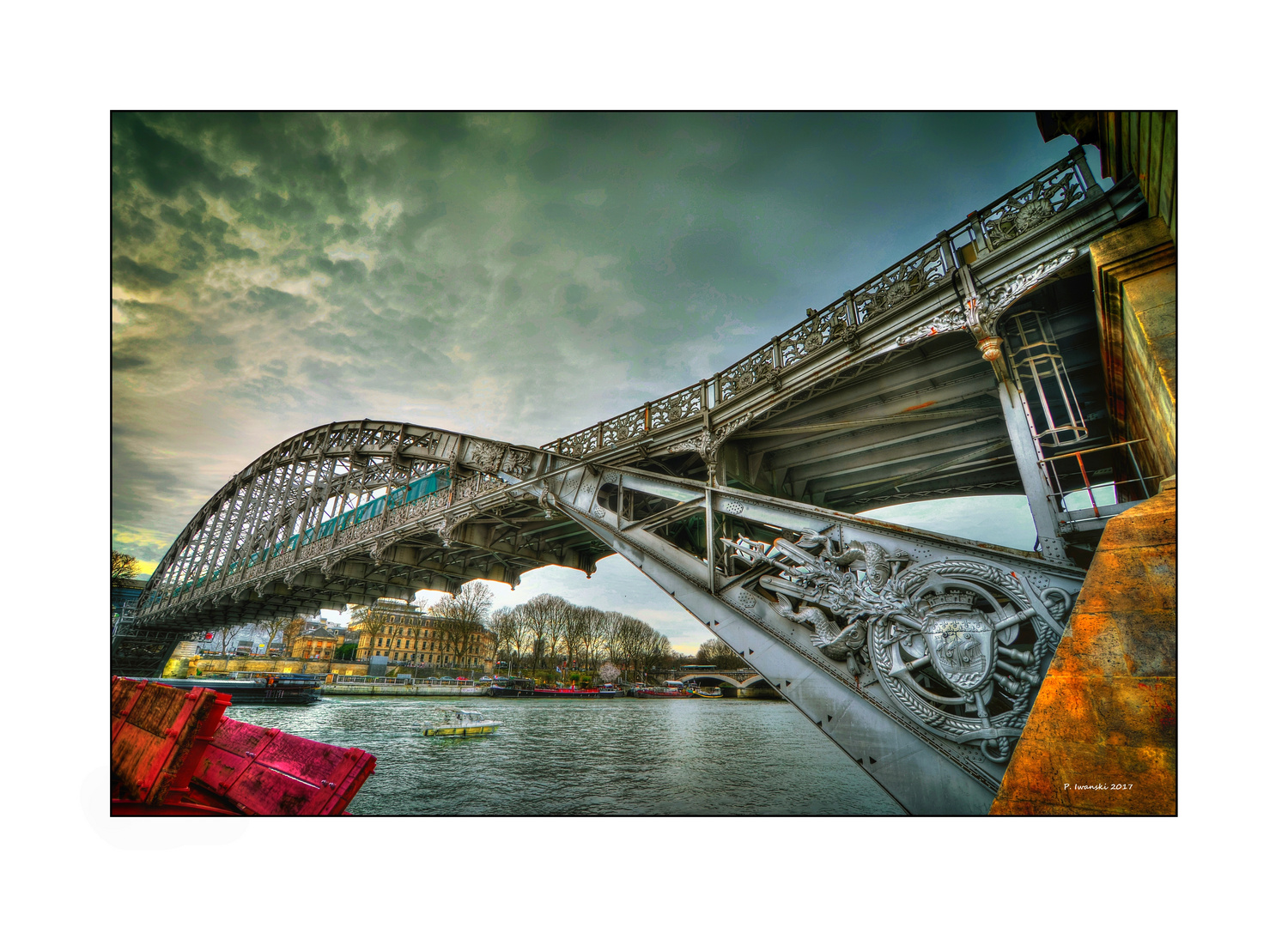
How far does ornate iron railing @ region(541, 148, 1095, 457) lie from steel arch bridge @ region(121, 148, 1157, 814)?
0.02m

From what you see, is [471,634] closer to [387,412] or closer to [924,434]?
[387,412]

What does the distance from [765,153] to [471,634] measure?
47.4 feet

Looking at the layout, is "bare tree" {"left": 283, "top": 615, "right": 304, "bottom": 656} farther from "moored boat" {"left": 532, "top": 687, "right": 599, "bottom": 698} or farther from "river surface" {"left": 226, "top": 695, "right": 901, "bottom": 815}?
"moored boat" {"left": 532, "top": 687, "right": 599, "bottom": 698}

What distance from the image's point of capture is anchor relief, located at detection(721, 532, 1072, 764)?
13.9 ft

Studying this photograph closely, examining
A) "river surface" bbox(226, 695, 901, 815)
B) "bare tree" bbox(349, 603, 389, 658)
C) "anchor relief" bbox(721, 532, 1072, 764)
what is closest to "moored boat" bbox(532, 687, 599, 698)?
"river surface" bbox(226, 695, 901, 815)

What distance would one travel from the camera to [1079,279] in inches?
192

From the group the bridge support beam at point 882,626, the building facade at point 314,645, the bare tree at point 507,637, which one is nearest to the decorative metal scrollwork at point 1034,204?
the bridge support beam at point 882,626

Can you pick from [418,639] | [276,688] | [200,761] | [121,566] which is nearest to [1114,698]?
[200,761]

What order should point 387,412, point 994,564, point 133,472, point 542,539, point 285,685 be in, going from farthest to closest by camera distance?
point 285,685 < point 542,539 < point 387,412 < point 133,472 < point 994,564

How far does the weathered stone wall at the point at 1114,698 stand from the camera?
12.2ft

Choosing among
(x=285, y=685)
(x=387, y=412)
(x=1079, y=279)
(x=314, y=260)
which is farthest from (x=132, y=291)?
(x=285, y=685)

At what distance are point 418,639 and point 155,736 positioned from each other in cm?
1086

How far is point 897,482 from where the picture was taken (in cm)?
820

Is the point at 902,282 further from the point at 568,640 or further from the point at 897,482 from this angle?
the point at 568,640
